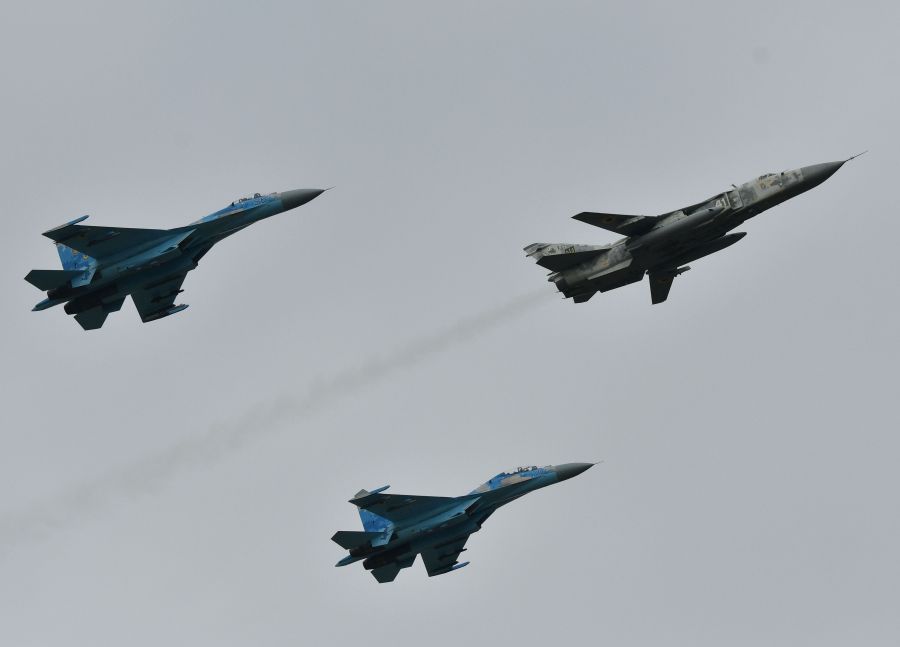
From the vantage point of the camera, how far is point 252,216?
4471 inches

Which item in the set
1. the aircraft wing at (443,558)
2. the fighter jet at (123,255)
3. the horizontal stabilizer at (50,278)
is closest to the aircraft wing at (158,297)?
the fighter jet at (123,255)

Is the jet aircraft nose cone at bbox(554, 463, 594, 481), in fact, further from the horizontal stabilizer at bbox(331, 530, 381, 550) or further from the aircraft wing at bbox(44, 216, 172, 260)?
the aircraft wing at bbox(44, 216, 172, 260)

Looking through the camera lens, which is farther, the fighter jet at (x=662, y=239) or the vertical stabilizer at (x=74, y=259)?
the vertical stabilizer at (x=74, y=259)

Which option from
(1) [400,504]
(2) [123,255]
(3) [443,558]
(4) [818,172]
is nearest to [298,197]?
(2) [123,255]

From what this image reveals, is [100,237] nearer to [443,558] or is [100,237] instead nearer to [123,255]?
[123,255]

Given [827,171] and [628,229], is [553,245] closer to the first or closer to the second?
[628,229]

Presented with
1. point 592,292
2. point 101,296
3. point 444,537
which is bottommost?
point 444,537

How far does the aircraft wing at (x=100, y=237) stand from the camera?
11106cm

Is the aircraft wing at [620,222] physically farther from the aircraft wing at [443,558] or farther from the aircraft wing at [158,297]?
the aircraft wing at [158,297]

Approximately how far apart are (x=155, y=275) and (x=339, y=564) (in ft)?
53.6

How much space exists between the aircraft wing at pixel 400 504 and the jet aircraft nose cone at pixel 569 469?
16.6 feet

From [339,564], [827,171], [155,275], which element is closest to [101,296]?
[155,275]

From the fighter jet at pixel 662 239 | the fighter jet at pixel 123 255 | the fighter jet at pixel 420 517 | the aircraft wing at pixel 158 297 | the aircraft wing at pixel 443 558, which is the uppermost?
the fighter jet at pixel 123 255

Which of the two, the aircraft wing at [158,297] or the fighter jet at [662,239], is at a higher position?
the aircraft wing at [158,297]
